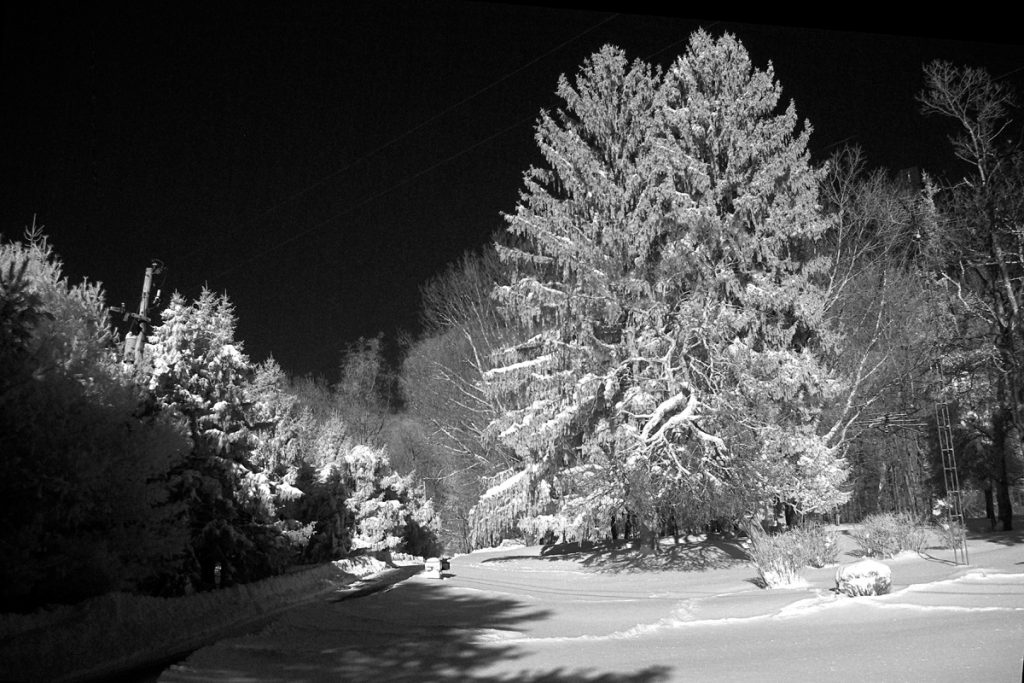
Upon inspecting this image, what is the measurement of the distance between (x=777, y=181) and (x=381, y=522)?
924 inches

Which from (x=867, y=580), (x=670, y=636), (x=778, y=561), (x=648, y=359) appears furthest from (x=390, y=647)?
(x=648, y=359)

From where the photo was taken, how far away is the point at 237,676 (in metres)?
9.66

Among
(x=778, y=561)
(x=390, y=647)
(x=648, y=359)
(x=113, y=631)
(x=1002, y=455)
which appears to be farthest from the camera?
(x=1002, y=455)

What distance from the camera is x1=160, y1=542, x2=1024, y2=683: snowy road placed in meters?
8.31

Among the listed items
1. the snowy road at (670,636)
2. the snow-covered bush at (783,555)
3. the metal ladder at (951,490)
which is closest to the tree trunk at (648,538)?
the snowy road at (670,636)

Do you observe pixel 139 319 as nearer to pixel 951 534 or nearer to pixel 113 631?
pixel 113 631

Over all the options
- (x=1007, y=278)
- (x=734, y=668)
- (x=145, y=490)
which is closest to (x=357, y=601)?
(x=145, y=490)

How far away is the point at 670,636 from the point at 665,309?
43.2 ft

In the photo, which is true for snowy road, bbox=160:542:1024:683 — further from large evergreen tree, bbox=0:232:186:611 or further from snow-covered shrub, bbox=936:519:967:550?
large evergreen tree, bbox=0:232:186:611

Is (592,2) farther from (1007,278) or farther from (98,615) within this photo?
(1007,278)

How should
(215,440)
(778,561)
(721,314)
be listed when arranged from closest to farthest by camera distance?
(778,561), (215,440), (721,314)

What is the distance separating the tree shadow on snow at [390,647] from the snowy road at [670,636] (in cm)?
3

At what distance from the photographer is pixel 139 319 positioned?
1898 cm

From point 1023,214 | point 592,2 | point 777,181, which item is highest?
point 777,181
